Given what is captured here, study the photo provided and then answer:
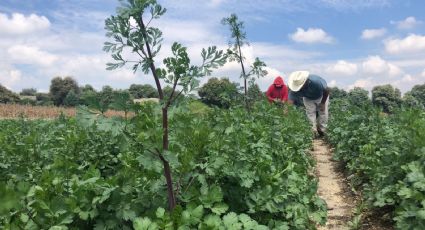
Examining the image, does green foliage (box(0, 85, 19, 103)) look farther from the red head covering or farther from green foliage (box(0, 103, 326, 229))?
green foliage (box(0, 103, 326, 229))

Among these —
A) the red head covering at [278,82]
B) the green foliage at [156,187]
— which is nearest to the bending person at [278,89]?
the red head covering at [278,82]

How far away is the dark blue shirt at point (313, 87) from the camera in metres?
12.5

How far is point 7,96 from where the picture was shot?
58594mm

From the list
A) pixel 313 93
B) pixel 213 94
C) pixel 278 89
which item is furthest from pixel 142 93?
pixel 213 94

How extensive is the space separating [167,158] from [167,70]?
477 millimetres

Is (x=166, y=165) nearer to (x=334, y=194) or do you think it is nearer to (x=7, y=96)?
(x=334, y=194)

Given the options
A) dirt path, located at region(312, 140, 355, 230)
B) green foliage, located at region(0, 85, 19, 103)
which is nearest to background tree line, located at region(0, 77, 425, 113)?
green foliage, located at region(0, 85, 19, 103)

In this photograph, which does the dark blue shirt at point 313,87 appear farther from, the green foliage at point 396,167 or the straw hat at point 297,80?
the green foliage at point 396,167

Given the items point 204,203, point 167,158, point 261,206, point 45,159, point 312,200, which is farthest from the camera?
point 45,159

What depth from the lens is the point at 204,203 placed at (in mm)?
2596

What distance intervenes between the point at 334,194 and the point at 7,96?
59779mm

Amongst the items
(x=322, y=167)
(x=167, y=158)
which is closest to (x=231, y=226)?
(x=167, y=158)

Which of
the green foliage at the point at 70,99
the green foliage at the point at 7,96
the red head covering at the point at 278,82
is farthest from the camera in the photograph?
the green foliage at the point at 70,99

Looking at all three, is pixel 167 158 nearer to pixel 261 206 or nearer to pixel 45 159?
pixel 261 206
